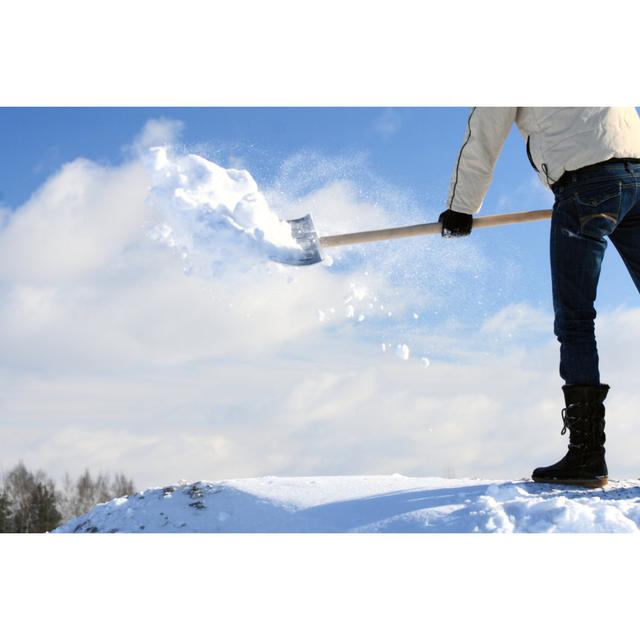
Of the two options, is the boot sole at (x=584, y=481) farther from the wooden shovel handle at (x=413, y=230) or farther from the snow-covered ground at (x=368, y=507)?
the wooden shovel handle at (x=413, y=230)

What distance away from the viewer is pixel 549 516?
262 centimetres

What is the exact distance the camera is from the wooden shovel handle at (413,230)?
12.6 feet

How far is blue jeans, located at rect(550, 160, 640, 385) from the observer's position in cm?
305

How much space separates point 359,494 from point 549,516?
899 millimetres

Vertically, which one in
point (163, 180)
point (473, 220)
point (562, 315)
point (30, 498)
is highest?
point (163, 180)

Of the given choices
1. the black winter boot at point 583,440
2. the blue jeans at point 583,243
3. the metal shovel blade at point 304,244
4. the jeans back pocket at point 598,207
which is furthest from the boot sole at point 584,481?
the metal shovel blade at point 304,244

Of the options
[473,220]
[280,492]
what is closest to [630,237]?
[473,220]

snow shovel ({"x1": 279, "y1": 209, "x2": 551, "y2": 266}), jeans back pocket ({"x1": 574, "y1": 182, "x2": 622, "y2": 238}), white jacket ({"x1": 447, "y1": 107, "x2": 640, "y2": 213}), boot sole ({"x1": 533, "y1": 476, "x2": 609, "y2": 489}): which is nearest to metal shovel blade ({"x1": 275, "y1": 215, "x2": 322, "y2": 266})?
snow shovel ({"x1": 279, "y1": 209, "x2": 551, "y2": 266})

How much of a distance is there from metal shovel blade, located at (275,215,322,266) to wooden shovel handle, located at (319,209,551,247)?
0.21 feet

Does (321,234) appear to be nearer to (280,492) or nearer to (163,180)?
(163,180)

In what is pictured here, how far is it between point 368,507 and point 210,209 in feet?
6.04

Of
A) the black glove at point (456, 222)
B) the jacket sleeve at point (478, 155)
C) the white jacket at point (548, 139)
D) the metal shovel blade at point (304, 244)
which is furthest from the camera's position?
the metal shovel blade at point (304, 244)

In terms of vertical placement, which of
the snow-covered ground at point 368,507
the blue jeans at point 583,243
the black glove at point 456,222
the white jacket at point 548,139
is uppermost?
the white jacket at point 548,139

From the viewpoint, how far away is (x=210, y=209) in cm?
365
